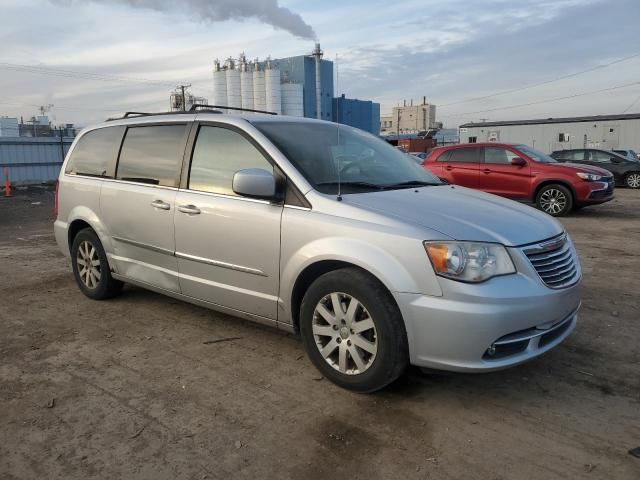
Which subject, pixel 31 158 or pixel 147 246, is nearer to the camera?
pixel 147 246

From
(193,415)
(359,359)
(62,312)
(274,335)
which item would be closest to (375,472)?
(359,359)

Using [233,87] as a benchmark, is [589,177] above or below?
below

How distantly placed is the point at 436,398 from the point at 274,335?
1508 mm

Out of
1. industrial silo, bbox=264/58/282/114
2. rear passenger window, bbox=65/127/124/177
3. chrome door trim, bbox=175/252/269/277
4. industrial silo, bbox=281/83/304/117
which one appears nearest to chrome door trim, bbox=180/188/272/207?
chrome door trim, bbox=175/252/269/277

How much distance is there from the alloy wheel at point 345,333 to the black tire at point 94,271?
2.66 meters

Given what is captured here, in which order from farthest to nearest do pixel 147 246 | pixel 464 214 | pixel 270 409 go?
pixel 147 246
pixel 464 214
pixel 270 409

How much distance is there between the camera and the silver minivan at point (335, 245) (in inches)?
115

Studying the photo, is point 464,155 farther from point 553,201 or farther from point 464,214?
point 464,214

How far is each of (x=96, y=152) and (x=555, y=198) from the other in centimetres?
966

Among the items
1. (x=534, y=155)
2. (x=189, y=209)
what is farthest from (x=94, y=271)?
(x=534, y=155)

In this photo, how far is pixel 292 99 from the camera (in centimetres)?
4472

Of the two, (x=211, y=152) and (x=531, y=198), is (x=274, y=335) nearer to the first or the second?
(x=211, y=152)

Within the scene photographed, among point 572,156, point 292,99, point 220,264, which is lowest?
point 220,264

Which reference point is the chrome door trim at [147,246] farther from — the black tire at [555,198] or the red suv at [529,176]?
the black tire at [555,198]
